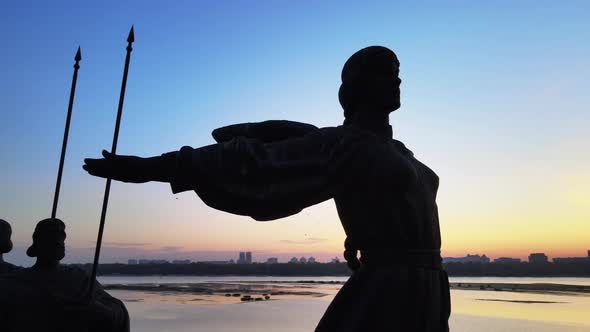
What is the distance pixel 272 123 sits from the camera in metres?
2.46

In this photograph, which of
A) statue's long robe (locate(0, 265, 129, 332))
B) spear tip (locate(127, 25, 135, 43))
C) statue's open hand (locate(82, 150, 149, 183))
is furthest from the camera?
statue's long robe (locate(0, 265, 129, 332))

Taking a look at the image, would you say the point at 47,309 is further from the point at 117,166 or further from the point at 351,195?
the point at 351,195

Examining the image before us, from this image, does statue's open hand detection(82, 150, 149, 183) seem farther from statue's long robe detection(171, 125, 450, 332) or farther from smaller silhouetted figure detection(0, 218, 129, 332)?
smaller silhouetted figure detection(0, 218, 129, 332)

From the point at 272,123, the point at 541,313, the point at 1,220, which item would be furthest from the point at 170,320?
the point at 272,123

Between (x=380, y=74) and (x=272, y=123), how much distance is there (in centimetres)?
54

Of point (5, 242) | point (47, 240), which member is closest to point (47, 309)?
point (47, 240)

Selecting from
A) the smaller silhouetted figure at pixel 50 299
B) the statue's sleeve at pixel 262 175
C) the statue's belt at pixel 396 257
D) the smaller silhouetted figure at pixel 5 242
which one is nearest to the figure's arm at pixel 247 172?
the statue's sleeve at pixel 262 175

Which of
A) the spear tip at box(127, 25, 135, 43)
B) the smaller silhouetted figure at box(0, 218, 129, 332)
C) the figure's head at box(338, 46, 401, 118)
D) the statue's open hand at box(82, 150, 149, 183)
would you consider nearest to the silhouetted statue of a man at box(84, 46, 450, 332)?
the statue's open hand at box(82, 150, 149, 183)

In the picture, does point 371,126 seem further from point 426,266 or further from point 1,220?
point 1,220

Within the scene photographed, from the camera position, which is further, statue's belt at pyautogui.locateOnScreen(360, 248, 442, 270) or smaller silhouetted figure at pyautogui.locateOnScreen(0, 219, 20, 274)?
smaller silhouetted figure at pyautogui.locateOnScreen(0, 219, 20, 274)

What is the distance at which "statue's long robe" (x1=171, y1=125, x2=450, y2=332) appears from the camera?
7.18 ft

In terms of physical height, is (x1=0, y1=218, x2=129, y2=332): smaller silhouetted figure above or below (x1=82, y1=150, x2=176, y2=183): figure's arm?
below

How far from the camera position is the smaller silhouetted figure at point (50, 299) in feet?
9.34

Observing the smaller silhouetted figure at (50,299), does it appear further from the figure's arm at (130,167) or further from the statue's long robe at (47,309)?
the figure's arm at (130,167)
